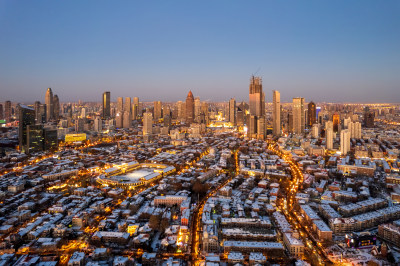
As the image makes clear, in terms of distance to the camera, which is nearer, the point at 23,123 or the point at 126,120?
the point at 23,123

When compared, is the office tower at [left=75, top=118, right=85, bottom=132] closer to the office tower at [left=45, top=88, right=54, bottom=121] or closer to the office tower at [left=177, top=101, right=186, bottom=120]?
the office tower at [left=45, top=88, right=54, bottom=121]

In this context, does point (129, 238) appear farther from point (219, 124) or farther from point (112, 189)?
point (219, 124)

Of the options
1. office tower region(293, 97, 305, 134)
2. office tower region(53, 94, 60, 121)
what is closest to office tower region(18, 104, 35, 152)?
office tower region(53, 94, 60, 121)

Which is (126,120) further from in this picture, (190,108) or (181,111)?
(181,111)

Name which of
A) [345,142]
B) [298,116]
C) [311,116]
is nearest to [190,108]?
[311,116]

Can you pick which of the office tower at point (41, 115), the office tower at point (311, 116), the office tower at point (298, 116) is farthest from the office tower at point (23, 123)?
the office tower at point (311, 116)

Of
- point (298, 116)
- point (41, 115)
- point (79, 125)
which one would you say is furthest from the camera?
point (41, 115)

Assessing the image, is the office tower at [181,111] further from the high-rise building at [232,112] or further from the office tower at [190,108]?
the high-rise building at [232,112]

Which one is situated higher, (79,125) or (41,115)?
(41,115)

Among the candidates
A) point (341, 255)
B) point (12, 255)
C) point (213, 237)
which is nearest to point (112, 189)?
point (12, 255)

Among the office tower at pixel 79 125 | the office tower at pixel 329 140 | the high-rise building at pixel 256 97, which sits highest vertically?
the high-rise building at pixel 256 97

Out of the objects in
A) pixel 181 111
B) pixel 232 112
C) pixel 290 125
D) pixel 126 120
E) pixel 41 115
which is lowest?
pixel 290 125

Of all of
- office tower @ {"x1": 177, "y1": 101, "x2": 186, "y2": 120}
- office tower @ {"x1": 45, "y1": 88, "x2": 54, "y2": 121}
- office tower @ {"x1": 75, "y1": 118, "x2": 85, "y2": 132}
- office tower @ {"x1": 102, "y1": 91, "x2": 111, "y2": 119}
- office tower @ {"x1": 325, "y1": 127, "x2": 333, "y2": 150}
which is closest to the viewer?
office tower @ {"x1": 325, "y1": 127, "x2": 333, "y2": 150}
